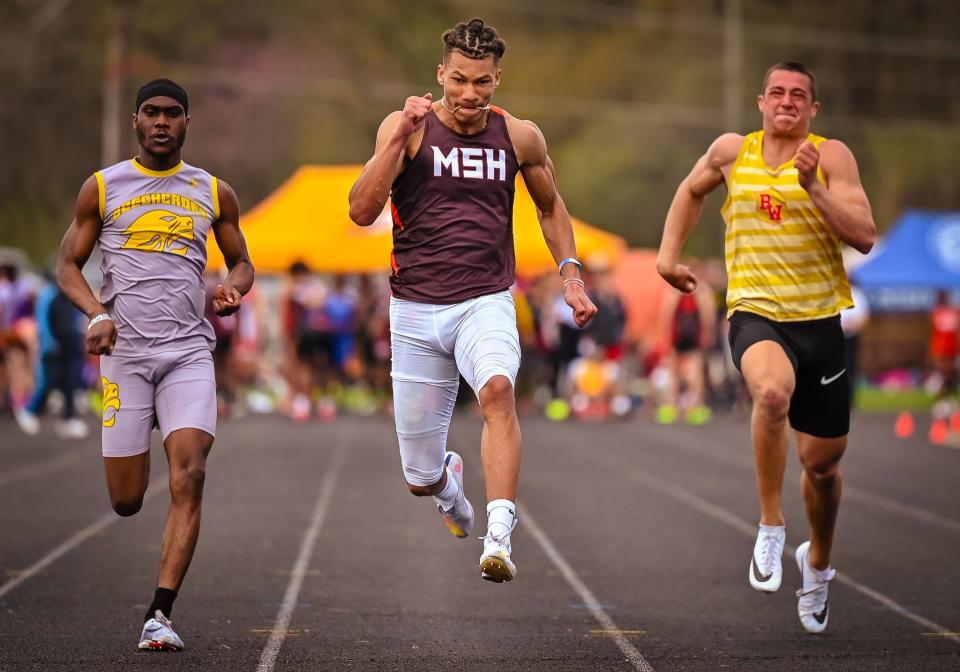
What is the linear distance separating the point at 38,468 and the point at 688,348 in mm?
10158

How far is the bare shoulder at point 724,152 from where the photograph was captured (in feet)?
24.7

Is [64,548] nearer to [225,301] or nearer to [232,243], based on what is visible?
[232,243]

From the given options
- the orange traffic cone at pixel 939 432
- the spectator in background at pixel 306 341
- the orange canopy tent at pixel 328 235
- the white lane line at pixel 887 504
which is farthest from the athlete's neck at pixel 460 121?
the orange canopy tent at pixel 328 235

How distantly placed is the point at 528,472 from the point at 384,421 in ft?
25.3

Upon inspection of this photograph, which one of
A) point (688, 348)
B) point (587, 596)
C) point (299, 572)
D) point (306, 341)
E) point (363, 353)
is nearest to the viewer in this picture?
point (587, 596)

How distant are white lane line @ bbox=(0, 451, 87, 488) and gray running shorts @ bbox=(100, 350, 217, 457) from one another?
7.72 meters

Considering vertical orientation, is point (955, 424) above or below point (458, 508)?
below

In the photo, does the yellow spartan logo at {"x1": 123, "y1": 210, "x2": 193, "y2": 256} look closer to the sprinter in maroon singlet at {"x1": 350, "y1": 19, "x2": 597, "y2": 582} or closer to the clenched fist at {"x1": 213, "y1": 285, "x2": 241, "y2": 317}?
the clenched fist at {"x1": 213, "y1": 285, "x2": 241, "y2": 317}

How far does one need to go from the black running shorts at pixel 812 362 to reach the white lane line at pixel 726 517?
3.49 feet

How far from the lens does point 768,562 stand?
7.30 m

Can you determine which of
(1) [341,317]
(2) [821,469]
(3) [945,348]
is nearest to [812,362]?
(2) [821,469]

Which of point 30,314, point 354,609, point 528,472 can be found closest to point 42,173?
point 30,314

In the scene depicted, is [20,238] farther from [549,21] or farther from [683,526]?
[683,526]

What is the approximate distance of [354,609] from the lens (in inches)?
324
